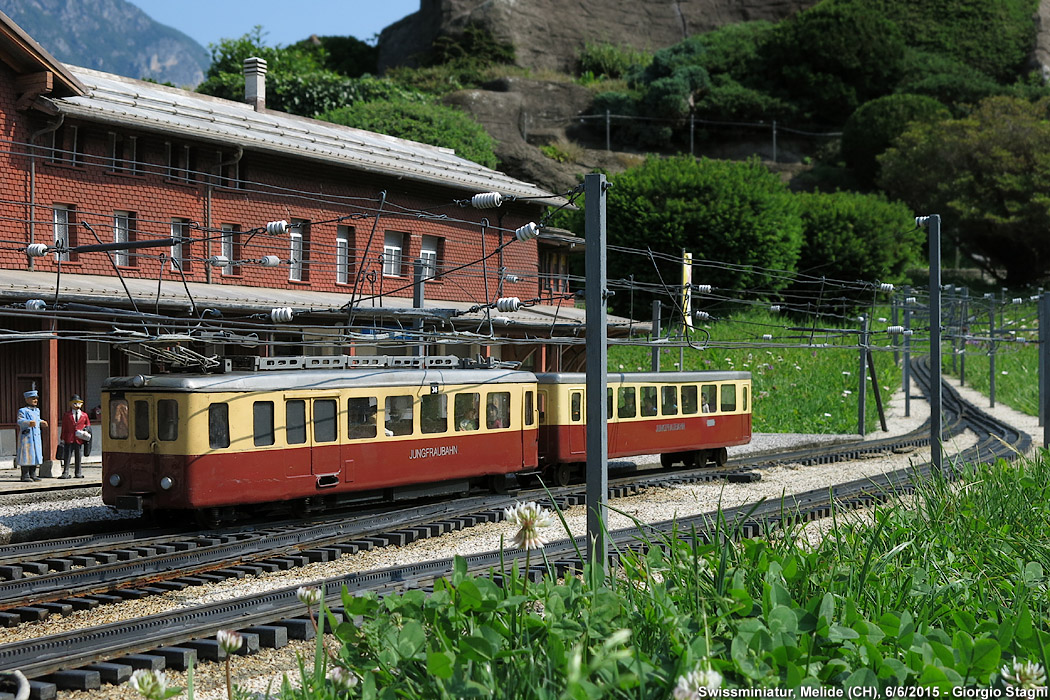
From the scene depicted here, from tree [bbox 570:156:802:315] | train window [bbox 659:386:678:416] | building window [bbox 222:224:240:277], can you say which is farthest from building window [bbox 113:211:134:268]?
tree [bbox 570:156:802:315]

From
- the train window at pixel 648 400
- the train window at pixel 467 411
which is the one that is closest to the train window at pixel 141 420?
the train window at pixel 467 411

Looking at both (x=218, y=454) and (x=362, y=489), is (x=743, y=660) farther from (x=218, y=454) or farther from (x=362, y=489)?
(x=362, y=489)

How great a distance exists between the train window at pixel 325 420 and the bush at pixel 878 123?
52.2 metres

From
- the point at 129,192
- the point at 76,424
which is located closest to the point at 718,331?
the point at 129,192

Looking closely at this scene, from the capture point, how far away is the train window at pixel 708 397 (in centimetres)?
2384

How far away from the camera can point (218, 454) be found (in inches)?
579

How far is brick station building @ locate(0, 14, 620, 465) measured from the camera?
2166 cm

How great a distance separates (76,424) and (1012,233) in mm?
47559

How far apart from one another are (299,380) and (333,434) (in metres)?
1.01

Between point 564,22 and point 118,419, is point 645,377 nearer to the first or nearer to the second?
point 118,419

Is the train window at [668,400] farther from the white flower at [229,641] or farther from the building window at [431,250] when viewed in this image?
the white flower at [229,641]

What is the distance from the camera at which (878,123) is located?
62844 millimetres

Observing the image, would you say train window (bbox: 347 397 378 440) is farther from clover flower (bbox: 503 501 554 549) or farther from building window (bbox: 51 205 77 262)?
clover flower (bbox: 503 501 554 549)

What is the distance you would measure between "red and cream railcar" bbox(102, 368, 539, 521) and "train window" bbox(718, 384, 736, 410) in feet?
25.4
